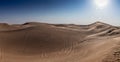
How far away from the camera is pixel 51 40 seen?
28031mm

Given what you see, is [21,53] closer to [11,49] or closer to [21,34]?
[11,49]

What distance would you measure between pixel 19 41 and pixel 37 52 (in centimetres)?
477

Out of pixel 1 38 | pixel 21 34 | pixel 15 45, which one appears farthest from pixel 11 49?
pixel 21 34

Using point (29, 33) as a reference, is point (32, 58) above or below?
below

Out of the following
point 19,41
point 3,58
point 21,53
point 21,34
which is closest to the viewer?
point 3,58

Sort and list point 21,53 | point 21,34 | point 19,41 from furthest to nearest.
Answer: point 21,34
point 19,41
point 21,53

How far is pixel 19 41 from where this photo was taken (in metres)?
26.5

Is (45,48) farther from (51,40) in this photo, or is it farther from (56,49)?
(51,40)

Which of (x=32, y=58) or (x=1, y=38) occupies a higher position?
(x=1, y=38)

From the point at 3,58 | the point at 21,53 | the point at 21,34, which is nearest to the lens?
the point at 3,58

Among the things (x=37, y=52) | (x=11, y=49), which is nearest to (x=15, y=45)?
(x=11, y=49)

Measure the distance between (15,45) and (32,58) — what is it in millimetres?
5365

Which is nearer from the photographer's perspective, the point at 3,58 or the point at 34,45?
the point at 3,58

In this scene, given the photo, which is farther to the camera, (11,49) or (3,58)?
(11,49)
